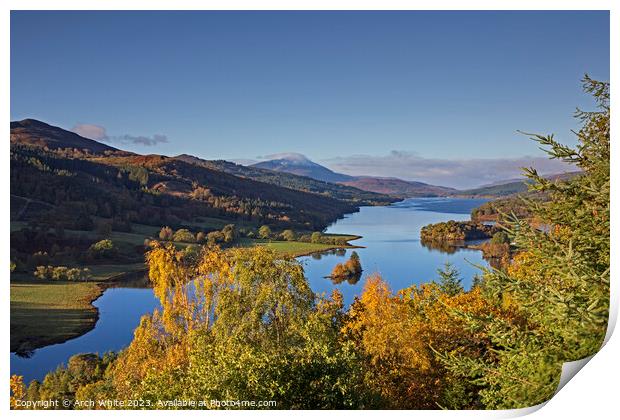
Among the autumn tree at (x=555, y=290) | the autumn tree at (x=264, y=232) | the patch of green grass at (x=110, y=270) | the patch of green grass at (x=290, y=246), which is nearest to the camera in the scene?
the autumn tree at (x=555, y=290)

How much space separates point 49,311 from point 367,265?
314cm

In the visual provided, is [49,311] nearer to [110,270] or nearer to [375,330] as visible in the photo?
[110,270]

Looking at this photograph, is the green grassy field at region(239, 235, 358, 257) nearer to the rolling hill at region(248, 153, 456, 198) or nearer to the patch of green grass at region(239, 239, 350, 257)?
the patch of green grass at region(239, 239, 350, 257)

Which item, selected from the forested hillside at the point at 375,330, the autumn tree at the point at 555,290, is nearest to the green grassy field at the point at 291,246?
the forested hillside at the point at 375,330

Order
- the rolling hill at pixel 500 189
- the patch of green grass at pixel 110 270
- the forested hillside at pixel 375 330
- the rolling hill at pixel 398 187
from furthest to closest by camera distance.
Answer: the rolling hill at pixel 398 187 < the rolling hill at pixel 500 189 < the patch of green grass at pixel 110 270 < the forested hillside at pixel 375 330

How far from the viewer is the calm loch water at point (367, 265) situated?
15.1 feet

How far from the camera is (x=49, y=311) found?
4508 millimetres

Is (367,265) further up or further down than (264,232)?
further down

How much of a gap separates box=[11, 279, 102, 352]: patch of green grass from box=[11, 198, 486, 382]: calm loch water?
3.4 inches

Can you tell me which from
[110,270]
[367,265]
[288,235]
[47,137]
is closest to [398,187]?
[367,265]

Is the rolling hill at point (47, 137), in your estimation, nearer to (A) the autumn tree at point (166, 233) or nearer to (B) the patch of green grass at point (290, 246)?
(A) the autumn tree at point (166, 233)

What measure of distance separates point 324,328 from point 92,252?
2363mm

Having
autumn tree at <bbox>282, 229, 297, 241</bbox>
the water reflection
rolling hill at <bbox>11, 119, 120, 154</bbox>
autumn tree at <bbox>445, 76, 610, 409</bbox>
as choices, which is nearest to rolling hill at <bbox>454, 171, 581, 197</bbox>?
the water reflection

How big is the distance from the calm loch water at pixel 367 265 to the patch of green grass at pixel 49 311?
85 mm
